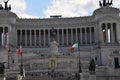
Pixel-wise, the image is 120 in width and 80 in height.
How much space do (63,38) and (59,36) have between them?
199cm

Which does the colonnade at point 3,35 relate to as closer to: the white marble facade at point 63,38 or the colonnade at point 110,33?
the white marble facade at point 63,38

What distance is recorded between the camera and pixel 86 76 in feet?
191

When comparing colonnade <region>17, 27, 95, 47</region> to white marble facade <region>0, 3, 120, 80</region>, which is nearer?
white marble facade <region>0, 3, 120, 80</region>

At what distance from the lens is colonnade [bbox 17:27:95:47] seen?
343ft

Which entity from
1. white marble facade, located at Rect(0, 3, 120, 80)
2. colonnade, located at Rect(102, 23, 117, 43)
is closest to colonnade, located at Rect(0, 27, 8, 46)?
white marble facade, located at Rect(0, 3, 120, 80)

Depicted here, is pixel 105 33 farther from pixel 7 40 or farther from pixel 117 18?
pixel 7 40

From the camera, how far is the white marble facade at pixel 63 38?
264 ft

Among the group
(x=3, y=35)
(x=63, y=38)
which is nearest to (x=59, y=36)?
(x=63, y=38)

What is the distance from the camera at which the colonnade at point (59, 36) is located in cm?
10450

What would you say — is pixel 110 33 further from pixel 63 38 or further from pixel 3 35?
pixel 3 35

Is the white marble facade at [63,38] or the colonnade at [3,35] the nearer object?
the white marble facade at [63,38]

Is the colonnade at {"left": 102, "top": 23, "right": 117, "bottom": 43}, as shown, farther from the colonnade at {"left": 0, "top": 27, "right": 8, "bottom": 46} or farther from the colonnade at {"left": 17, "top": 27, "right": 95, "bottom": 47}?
the colonnade at {"left": 0, "top": 27, "right": 8, "bottom": 46}

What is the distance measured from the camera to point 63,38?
344 ft

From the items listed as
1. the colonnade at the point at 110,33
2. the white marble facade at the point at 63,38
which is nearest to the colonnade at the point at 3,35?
the white marble facade at the point at 63,38
